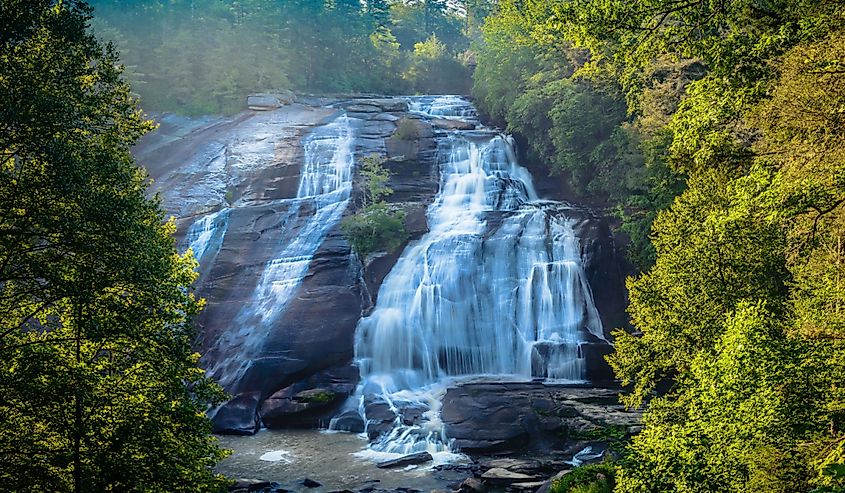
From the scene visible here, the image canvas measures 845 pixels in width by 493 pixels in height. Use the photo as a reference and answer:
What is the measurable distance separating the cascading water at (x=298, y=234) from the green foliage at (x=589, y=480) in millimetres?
14069

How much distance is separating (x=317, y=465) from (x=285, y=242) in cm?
1301

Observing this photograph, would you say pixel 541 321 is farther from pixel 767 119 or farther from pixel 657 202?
pixel 767 119

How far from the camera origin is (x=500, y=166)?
35.7 meters

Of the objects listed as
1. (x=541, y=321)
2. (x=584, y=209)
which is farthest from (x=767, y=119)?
(x=584, y=209)

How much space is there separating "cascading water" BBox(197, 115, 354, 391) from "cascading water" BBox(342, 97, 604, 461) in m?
3.85

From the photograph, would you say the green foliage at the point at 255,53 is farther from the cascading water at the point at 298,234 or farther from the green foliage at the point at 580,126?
the green foliage at the point at 580,126

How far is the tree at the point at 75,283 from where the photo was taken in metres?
9.05

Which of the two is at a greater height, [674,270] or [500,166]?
[500,166]

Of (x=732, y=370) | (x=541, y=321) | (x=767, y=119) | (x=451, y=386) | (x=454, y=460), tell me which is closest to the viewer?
(x=767, y=119)

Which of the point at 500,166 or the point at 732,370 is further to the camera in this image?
the point at 500,166

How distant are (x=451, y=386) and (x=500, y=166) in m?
14.9

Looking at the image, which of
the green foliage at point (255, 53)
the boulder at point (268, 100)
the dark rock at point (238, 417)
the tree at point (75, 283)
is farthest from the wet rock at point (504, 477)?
the green foliage at point (255, 53)

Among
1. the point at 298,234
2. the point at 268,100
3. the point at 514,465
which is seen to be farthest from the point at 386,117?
the point at 514,465

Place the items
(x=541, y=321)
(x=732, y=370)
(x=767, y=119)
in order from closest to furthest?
(x=767, y=119)
(x=732, y=370)
(x=541, y=321)
